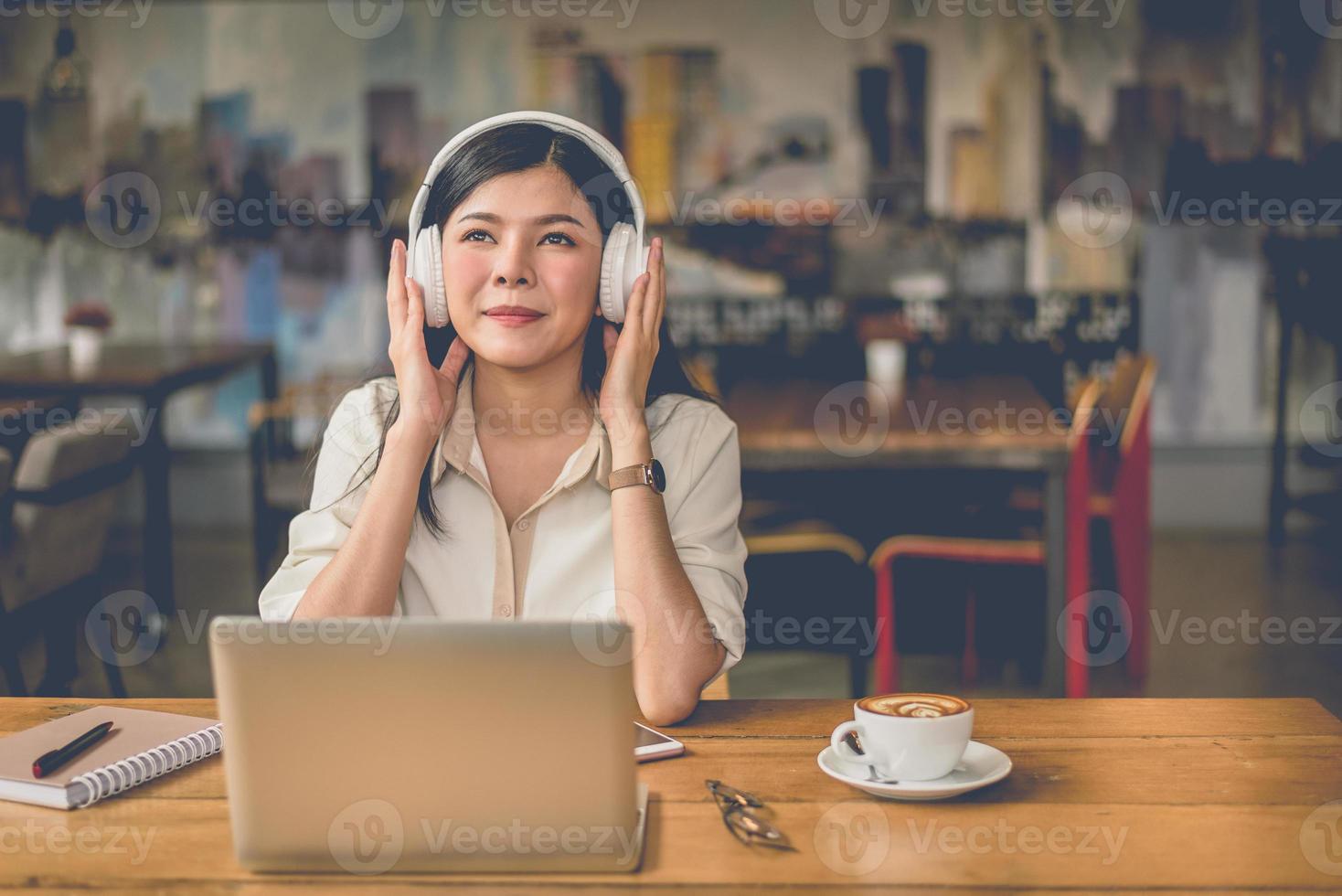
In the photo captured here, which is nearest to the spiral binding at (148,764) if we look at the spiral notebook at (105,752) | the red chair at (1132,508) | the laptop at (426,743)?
the spiral notebook at (105,752)

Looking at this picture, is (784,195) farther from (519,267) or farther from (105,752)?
(105,752)

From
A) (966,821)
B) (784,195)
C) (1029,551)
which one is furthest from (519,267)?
(784,195)

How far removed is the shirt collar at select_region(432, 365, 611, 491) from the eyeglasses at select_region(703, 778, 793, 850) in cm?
59

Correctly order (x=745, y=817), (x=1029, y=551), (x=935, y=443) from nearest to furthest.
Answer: (x=745, y=817) < (x=935, y=443) < (x=1029, y=551)

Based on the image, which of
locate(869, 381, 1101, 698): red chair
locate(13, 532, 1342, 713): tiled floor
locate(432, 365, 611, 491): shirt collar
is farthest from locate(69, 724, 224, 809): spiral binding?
locate(13, 532, 1342, 713): tiled floor

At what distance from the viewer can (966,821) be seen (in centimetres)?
119

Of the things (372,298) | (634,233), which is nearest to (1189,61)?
(372,298)

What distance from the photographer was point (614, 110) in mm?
6199

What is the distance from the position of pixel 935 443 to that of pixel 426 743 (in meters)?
2.63

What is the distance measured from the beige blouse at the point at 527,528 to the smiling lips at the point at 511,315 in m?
0.16

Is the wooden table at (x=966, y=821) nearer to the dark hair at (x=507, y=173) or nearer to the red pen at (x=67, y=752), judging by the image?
the red pen at (x=67, y=752)

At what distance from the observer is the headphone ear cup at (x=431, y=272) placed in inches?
67.8

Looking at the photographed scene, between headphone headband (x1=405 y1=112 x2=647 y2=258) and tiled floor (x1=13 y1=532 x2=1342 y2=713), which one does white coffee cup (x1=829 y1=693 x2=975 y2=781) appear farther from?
tiled floor (x1=13 y1=532 x2=1342 y2=713)

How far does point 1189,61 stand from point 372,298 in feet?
12.6
